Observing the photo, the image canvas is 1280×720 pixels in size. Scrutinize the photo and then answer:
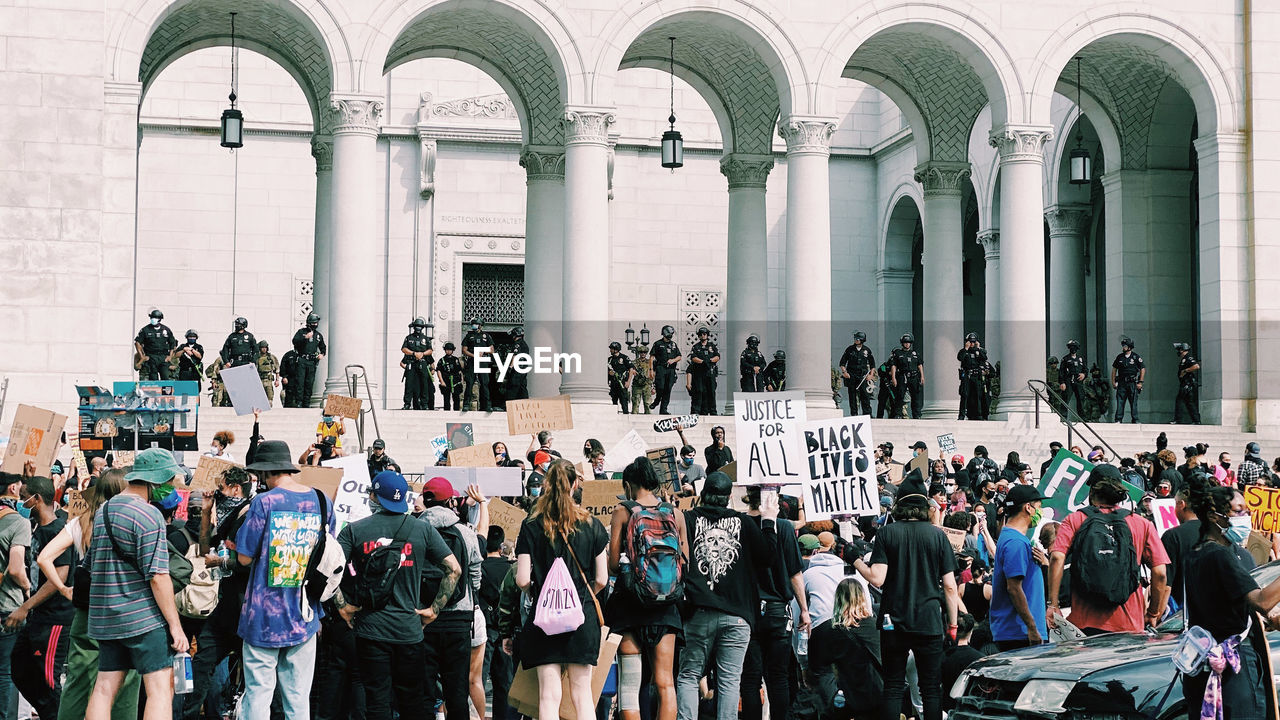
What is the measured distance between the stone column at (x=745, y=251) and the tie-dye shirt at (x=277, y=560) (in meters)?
22.5

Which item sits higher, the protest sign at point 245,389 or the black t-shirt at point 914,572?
the protest sign at point 245,389

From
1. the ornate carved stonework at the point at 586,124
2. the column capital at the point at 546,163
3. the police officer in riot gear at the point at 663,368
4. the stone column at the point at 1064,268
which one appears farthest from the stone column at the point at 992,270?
the ornate carved stonework at the point at 586,124

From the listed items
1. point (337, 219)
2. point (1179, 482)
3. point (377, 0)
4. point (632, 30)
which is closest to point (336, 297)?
point (337, 219)

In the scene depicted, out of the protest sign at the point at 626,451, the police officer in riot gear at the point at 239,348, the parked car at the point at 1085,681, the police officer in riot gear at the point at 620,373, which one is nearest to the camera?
the parked car at the point at 1085,681

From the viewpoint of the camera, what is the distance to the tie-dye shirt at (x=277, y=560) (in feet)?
29.2

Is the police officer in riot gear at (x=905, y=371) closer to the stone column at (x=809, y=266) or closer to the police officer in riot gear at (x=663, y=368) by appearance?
the stone column at (x=809, y=266)

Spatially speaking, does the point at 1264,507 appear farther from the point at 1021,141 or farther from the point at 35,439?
the point at 1021,141

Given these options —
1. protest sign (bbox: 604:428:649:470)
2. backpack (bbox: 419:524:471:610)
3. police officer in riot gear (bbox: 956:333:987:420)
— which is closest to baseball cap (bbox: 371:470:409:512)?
backpack (bbox: 419:524:471:610)

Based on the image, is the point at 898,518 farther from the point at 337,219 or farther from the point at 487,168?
the point at 487,168

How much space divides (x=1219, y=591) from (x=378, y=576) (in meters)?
4.60

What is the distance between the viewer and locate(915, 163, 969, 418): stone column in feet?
105

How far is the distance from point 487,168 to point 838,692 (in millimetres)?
28764

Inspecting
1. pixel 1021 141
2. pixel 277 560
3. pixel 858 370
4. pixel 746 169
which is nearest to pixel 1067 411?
pixel 858 370

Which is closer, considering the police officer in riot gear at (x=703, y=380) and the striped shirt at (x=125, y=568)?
the striped shirt at (x=125, y=568)
